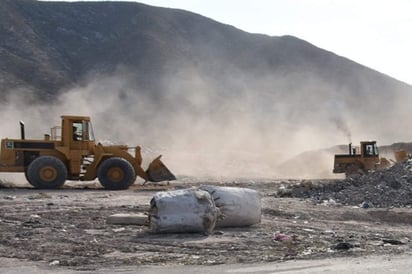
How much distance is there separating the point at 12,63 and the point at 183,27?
36580 millimetres

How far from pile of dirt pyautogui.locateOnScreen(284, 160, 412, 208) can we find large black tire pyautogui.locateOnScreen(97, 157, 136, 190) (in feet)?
18.7

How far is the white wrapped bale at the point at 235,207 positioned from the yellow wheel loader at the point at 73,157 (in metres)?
11.8

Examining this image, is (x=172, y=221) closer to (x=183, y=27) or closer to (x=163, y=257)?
(x=163, y=257)

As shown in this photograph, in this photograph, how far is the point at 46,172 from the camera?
24.3 meters

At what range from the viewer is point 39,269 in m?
9.44

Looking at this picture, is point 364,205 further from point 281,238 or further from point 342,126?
point 342,126

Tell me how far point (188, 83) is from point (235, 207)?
73455mm


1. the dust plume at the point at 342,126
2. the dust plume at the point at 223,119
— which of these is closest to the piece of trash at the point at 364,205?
the dust plume at the point at 223,119

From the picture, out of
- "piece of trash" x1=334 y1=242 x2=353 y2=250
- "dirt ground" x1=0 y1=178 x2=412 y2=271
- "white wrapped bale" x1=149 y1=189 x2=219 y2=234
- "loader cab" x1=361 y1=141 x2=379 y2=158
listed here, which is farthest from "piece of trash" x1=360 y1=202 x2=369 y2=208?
"loader cab" x1=361 y1=141 x2=379 y2=158

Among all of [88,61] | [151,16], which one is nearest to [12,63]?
[88,61]

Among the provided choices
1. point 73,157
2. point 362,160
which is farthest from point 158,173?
point 362,160

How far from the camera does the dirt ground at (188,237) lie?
10.3m

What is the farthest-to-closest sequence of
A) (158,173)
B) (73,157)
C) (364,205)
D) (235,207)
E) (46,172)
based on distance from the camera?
(158,173) < (73,157) < (46,172) < (364,205) < (235,207)

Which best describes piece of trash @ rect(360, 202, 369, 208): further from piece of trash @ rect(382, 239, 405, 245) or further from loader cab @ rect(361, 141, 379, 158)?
loader cab @ rect(361, 141, 379, 158)
